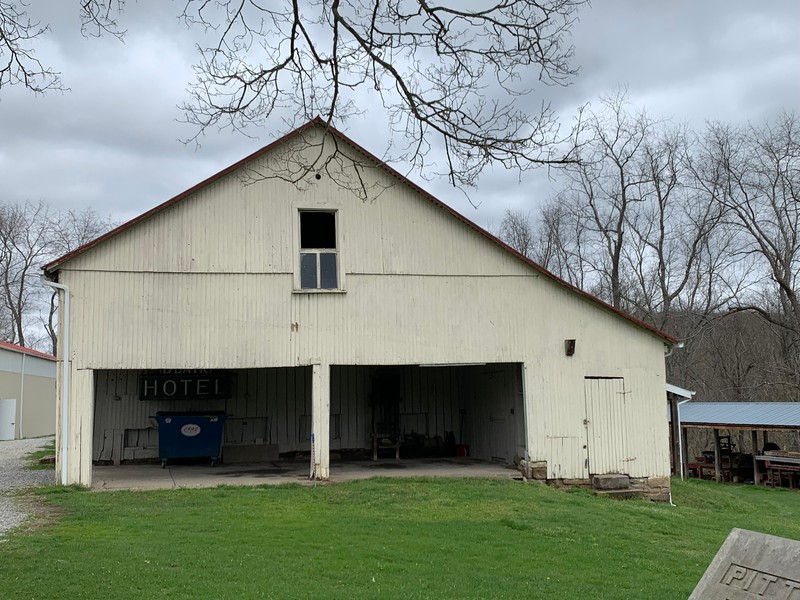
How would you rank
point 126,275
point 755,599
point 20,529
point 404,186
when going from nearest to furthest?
point 755,599, point 20,529, point 126,275, point 404,186

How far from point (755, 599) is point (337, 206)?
11.8m

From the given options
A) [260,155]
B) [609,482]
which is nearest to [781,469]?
[609,482]

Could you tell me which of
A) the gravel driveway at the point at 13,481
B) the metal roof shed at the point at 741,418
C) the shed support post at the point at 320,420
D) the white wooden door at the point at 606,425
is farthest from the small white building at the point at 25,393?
the metal roof shed at the point at 741,418

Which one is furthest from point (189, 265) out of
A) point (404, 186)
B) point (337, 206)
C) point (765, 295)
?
point (765, 295)

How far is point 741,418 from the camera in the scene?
26000 mm

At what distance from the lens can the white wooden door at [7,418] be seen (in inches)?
1403

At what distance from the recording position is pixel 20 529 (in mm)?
10203

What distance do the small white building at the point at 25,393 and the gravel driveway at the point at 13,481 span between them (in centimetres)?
1193

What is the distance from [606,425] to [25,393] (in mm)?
31102

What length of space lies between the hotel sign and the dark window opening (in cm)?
446

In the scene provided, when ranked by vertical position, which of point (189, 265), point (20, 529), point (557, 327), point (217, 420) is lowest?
point (20, 529)

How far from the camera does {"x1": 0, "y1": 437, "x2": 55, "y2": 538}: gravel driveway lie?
36.3 ft

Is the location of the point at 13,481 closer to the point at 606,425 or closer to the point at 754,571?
the point at 606,425

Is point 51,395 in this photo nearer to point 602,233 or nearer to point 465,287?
point 602,233
